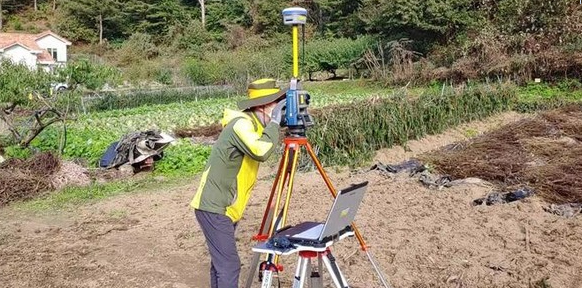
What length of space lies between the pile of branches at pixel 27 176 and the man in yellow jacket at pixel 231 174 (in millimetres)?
6016

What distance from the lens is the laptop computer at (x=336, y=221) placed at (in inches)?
111

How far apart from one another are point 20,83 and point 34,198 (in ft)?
18.1

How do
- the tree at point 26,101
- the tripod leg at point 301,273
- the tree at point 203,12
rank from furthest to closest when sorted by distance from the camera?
the tree at point 203,12 < the tree at point 26,101 < the tripod leg at point 301,273

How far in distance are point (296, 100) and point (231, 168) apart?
0.53m

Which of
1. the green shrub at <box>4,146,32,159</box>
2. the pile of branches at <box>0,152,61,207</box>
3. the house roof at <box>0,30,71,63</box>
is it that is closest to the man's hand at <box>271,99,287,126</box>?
the pile of branches at <box>0,152,61,207</box>

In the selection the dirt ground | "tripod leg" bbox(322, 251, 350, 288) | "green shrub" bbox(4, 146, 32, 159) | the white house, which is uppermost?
the white house

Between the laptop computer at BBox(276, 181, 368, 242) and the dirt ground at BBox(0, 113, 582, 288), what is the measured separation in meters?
1.46

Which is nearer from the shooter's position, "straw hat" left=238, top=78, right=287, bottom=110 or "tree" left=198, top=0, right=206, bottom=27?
"straw hat" left=238, top=78, right=287, bottom=110

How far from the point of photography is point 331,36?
1647 inches

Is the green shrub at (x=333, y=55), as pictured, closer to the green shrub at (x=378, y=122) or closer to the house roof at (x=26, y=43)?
the house roof at (x=26, y=43)

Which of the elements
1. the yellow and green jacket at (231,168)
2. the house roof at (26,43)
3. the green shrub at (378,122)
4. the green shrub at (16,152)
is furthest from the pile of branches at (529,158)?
the house roof at (26,43)

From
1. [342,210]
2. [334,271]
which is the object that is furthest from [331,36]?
[342,210]

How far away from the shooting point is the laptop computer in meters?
2.82

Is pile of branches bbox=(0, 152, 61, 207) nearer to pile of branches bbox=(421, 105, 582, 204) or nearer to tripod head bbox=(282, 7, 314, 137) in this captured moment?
pile of branches bbox=(421, 105, 582, 204)
